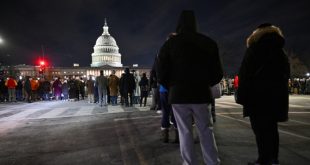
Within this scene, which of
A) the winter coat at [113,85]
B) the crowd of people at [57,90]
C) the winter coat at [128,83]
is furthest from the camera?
the crowd of people at [57,90]

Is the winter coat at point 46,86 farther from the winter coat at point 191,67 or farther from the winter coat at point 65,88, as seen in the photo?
the winter coat at point 191,67

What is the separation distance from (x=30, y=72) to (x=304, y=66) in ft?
346

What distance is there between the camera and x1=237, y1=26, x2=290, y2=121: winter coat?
424cm

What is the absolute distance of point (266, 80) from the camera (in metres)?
4.25

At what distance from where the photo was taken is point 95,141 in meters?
6.64

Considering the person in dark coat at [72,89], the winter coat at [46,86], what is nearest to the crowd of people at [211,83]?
the person in dark coat at [72,89]

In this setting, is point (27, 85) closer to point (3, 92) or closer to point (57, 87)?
point (3, 92)

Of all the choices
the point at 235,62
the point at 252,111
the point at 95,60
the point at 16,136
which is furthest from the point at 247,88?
the point at 95,60

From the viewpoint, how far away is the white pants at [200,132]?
3.73m

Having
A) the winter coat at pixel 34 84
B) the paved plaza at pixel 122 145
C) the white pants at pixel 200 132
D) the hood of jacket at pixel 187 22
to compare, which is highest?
the hood of jacket at pixel 187 22

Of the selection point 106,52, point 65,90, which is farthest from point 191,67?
point 106,52

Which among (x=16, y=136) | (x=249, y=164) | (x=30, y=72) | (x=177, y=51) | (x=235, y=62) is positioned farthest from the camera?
(x=30, y=72)

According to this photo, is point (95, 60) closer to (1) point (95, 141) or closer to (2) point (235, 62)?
(2) point (235, 62)

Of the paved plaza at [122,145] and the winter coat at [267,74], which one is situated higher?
the winter coat at [267,74]
